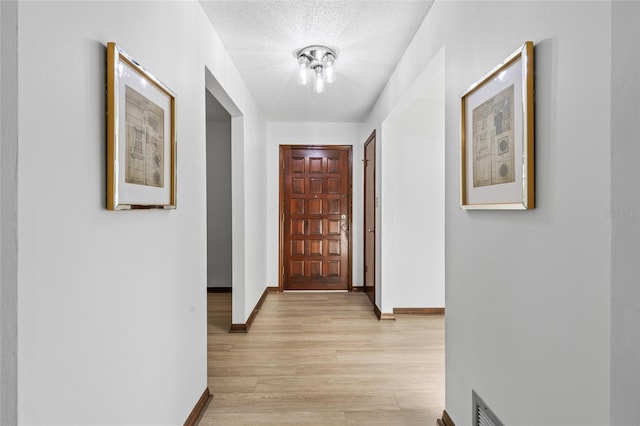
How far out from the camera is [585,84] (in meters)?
0.98

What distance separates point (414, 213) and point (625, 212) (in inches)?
137

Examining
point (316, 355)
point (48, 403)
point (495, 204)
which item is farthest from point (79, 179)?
point (316, 355)

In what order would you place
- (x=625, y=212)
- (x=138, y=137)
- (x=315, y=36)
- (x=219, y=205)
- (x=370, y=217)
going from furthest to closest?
(x=219, y=205), (x=370, y=217), (x=315, y=36), (x=138, y=137), (x=625, y=212)

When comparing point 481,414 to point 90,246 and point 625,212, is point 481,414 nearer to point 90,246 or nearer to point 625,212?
point 625,212

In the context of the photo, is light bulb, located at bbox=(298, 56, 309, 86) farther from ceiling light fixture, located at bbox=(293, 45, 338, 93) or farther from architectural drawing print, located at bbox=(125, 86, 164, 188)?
architectural drawing print, located at bbox=(125, 86, 164, 188)

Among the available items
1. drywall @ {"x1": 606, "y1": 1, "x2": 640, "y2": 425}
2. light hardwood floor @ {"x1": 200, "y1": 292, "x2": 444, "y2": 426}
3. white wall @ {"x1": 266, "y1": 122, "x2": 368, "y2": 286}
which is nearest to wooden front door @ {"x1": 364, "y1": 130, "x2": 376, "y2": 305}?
white wall @ {"x1": 266, "y1": 122, "x2": 368, "y2": 286}

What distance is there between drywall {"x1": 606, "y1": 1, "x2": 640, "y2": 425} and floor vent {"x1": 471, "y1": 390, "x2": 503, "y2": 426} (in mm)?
724

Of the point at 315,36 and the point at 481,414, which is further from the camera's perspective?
the point at 315,36

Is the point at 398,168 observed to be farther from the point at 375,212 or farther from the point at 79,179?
the point at 79,179

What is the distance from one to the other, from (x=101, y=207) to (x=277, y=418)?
162 cm

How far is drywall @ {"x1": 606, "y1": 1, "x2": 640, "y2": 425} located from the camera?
31.3 inches

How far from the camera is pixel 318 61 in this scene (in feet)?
9.37
